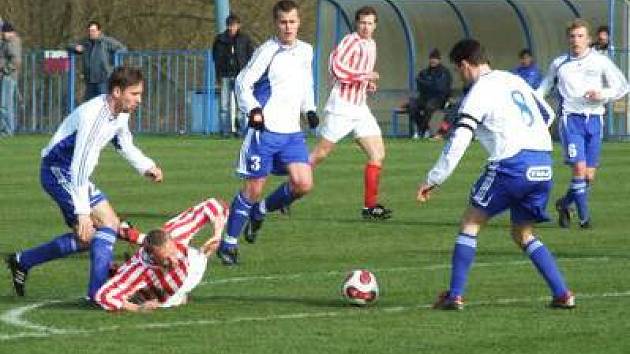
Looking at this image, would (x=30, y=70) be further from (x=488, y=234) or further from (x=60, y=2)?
(x=488, y=234)

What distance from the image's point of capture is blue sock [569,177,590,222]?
19.4m

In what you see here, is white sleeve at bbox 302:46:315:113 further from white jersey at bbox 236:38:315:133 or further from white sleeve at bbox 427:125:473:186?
white sleeve at bbox 427:125:473:186

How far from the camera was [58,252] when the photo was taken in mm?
13797

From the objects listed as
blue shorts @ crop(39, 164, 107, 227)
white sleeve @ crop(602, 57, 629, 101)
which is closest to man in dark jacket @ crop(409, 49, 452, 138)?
white sleeve @ crop(602, 57, 629, 101)

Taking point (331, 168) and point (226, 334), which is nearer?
point (226, 334)

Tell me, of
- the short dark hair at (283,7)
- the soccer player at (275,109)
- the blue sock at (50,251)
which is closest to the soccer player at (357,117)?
the soccer player at (275,109)

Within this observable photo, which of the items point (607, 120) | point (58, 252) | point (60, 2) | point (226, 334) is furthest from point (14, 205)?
point (60, 2)

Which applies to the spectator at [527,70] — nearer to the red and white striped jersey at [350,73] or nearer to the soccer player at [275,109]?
the red and white striped jersey at [350,73]

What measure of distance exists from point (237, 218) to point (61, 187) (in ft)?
8.34

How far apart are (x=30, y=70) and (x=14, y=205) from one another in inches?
842

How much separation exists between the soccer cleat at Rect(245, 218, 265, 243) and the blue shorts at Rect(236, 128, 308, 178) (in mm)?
813

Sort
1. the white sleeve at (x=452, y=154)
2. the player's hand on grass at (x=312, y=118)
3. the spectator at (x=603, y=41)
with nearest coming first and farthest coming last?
1. the white sleeve at (x=452, y=154)
2. the player's hand on grass at (x=312, y=118)
3. the spectator at (x=603, y=41)

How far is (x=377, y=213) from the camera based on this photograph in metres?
20.5

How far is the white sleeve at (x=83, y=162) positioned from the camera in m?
13.1
